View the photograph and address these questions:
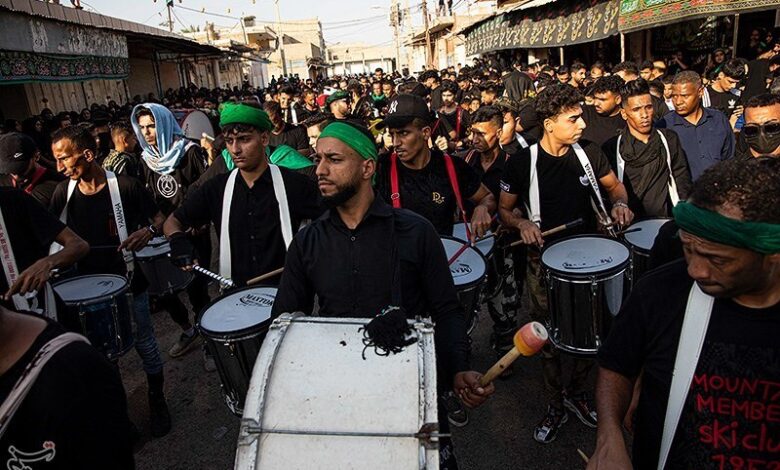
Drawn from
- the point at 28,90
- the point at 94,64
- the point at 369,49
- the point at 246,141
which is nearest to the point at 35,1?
the point at 94,64

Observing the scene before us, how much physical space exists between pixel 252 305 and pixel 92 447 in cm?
157

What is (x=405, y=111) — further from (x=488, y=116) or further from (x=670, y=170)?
(x=670, y=170)

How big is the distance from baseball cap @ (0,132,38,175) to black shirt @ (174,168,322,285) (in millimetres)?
1639

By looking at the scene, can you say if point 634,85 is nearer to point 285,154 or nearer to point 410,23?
point 285,154

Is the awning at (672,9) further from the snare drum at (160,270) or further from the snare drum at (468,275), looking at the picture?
the snare drum at (160,270)

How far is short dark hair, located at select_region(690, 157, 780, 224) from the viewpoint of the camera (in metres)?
1.51

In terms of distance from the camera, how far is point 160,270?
480 cm

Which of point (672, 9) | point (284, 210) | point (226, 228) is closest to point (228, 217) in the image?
point (226, 228)

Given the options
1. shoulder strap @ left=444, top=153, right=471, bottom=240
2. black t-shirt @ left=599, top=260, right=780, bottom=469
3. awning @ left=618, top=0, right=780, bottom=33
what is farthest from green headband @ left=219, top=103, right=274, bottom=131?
awning @ left=618, top=0, right=780, bottom=33

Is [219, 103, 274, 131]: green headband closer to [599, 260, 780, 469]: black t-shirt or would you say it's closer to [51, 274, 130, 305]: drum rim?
[51, 274, 130, 305]: drum rim

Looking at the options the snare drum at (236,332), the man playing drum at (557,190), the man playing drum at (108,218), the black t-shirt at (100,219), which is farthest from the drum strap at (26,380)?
the man playing drum at (557,190)

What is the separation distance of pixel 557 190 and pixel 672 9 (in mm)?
8365

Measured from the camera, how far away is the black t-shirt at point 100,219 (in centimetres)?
391

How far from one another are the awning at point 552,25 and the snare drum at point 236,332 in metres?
12.5
